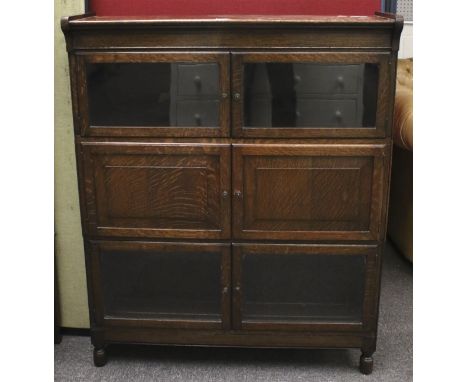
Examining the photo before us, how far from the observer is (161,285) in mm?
1332

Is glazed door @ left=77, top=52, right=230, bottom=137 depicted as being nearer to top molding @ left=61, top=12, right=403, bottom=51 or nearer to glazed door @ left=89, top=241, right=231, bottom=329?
top molding @ left=61, top=12, right=403, bottom=51

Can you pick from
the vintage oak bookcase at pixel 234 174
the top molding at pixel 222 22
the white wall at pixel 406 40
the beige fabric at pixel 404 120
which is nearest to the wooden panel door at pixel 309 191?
the vintage oak bookcase at pixel 234 174

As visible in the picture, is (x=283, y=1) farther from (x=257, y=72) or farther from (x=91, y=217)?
(x=91, y=217)

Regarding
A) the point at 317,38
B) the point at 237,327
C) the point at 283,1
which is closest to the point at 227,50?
the point at 317,38

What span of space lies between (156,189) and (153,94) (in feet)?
0.69

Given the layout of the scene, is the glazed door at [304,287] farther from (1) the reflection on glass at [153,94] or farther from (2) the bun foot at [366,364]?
(1) the reflection on glass at [153,94]

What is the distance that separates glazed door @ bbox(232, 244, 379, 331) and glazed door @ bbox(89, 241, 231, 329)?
48 millimetres

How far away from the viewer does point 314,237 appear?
4.07 feet

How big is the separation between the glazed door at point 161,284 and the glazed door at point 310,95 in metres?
0.31

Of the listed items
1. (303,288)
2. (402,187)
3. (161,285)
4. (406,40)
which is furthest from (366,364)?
(406,40)

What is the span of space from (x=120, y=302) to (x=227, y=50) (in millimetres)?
657

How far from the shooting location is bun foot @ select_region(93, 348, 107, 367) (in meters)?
1.38

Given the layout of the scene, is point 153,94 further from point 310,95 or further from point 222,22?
point 310,95

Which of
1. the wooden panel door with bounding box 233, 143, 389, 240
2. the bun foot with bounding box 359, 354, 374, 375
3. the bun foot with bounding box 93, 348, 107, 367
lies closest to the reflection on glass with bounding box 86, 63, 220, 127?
the wooden panel door with bounding box 233, 143, 389, 240
